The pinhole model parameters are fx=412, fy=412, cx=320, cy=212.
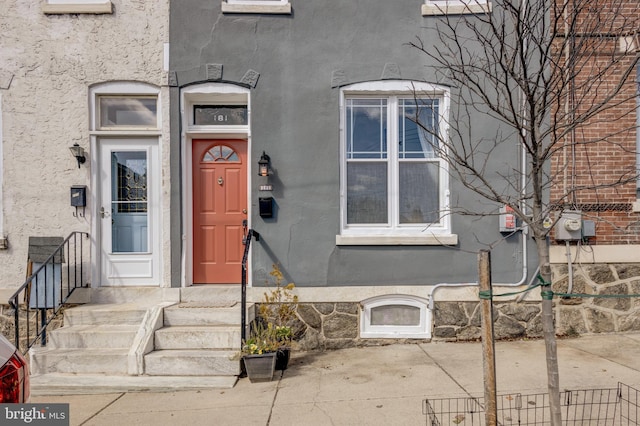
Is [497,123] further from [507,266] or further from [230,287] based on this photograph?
[230,287]

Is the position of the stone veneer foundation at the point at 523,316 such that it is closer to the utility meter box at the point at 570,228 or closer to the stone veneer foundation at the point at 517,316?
the stone veneer foundation at the point at 517,316

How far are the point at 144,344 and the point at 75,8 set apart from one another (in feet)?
15.4

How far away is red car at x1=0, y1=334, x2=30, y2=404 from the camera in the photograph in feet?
7.00

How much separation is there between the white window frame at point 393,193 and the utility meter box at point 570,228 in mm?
1476

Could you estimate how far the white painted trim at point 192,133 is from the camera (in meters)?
5.84

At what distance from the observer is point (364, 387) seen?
4344 millimetres

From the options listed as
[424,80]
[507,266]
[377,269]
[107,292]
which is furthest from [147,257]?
[507,266]

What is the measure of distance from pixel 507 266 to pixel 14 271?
6917 mm

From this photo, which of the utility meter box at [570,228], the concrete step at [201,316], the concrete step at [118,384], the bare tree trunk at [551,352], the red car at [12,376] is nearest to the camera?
the red car at [12,376]

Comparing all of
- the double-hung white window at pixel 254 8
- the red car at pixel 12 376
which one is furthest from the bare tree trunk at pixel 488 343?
the double-hung white window at pixel 254 8

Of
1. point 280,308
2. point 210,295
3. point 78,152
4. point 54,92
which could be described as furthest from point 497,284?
point 54,92

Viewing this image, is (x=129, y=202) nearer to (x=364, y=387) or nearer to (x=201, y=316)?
(x=201, y=316)

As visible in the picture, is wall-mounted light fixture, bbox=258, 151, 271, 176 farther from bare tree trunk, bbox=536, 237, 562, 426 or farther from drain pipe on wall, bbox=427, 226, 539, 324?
bare tree trunk, bbox=536, 237, 562, 426

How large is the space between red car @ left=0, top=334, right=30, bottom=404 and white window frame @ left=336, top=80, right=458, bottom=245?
4.00 metres
